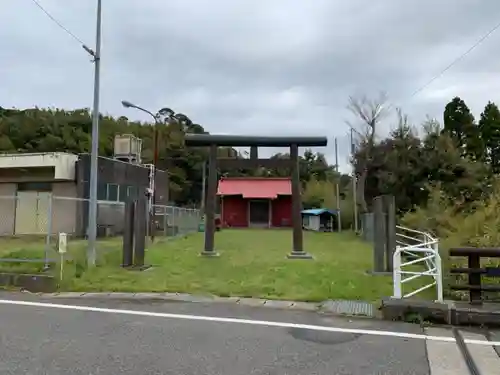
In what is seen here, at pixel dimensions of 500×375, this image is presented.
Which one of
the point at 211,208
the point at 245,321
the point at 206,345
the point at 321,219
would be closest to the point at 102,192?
the point at 211,208

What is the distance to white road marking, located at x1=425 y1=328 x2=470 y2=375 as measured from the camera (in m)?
4.63

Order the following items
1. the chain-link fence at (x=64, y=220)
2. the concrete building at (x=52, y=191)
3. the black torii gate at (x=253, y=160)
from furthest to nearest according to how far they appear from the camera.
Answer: the concrete building at (x=52, y=191)
the chain-link fence at (x=64, y=220)
the black torii gate at (x=253, y=160)

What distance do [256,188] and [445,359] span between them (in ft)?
108

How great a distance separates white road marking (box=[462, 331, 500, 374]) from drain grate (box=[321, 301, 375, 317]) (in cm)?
167

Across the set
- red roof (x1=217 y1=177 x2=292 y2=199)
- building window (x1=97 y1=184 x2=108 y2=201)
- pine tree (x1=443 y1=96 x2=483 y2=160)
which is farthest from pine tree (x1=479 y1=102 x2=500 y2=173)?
building window (x1=97 y1=184 x2=108 y2=201)

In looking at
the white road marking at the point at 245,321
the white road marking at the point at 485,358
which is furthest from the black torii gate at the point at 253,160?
the white road marking at the point at 485,358

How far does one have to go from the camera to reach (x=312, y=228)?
3631cm

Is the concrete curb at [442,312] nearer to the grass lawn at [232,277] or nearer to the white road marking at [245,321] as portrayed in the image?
the white road marking at [245,321]

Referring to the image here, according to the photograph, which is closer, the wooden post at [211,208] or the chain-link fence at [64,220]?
the wooden post at [211,208]

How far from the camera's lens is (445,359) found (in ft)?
16.4

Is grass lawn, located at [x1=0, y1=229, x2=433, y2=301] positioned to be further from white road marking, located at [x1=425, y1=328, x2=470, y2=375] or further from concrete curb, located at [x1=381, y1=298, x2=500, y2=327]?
white road marking, located at [x1=425, y1=328, x2=470, y2=375]

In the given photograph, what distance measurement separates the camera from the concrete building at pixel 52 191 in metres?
20.6

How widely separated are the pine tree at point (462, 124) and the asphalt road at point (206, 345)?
29.9 meters

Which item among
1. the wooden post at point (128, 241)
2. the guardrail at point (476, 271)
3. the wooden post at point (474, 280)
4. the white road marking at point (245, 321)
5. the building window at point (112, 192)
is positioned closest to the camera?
the white road marking at point (245, 321)
